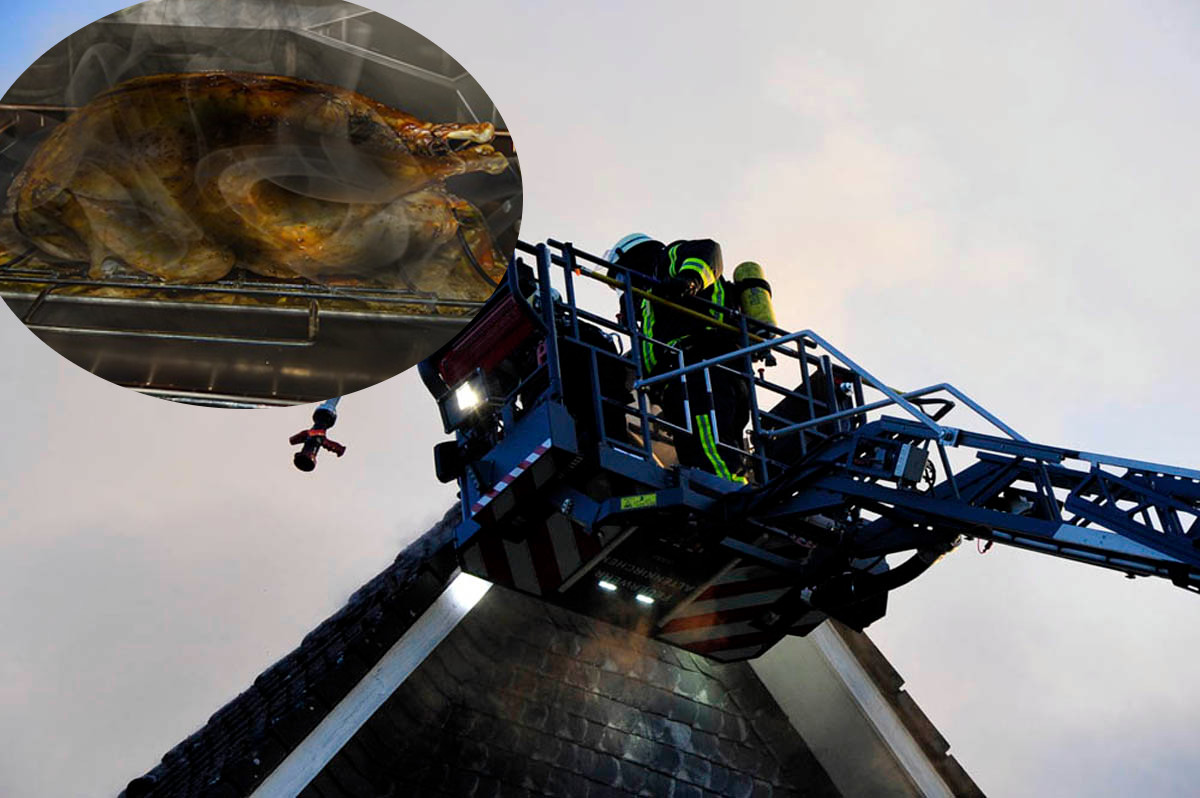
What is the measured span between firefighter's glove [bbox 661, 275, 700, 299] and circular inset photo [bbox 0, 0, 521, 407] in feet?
10.2

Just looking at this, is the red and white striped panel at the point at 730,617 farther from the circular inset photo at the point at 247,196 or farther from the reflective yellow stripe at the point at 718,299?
the circular inset photo at the point at 247,196

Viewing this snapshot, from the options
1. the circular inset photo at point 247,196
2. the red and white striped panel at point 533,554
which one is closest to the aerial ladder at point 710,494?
the red and white striped panel at point 533,554

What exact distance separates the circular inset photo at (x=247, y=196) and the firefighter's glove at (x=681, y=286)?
3.12 meters

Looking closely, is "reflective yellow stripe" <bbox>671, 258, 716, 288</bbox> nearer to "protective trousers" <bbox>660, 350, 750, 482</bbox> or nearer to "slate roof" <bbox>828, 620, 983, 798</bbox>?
"protective trousers" <bbox>660, 350, 750, 482</bbox>

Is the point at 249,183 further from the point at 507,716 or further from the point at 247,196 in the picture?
the point at 507,716

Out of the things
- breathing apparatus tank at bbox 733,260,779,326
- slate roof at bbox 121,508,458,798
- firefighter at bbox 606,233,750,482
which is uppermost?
breathing apparatus tank at bbox 733,260,779,326

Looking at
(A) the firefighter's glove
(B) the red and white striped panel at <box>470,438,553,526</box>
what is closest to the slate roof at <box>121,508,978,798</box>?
(B) the red and white striped panel at <box>470,438,553,526</box>

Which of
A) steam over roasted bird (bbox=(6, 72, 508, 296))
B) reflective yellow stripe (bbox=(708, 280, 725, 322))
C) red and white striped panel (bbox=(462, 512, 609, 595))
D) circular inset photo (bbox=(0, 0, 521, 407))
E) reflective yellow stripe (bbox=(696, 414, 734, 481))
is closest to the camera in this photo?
circular inset photo (bbox=(0, 0, 521, 407))

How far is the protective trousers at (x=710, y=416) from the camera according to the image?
9.34m

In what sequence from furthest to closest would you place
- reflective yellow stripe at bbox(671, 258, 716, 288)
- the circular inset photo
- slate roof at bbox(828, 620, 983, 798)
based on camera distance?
reflective yellow stripe at bbox(671, 258, 716, 288), slate roof at bbox(828, 620, 983, 798), the circular inset photo

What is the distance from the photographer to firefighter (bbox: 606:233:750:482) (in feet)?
30.9

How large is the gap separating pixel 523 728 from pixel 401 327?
3.38 m

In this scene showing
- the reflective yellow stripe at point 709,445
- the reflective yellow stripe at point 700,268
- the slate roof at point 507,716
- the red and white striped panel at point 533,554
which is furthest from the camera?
the reflective yellow stripe at point 700,268

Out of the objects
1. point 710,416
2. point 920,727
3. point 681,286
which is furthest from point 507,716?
point 681,286
